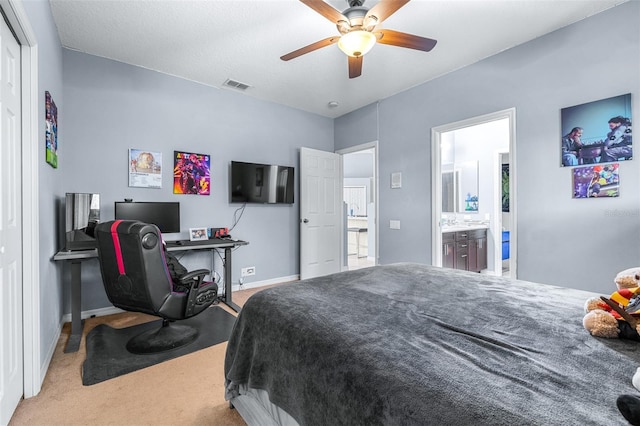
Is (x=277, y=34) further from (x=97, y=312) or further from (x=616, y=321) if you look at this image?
(x=97, y=312)

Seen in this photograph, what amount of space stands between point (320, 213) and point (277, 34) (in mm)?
2677

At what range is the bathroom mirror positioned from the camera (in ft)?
17.5

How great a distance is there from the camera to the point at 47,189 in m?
2.24

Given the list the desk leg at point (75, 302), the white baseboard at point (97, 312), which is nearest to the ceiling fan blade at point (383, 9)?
the desk leg at point (75, 302)

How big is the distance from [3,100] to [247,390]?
1927mm

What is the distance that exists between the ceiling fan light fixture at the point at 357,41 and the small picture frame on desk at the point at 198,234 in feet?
8.58

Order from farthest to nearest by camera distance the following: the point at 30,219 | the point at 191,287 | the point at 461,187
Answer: the point at 461,187
the point at 191,287
the point at 30,219

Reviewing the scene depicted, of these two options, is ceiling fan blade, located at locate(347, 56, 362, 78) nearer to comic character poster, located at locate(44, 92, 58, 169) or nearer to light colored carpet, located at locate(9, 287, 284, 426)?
comic character poster, located at locate(44, 92, 58, 169)

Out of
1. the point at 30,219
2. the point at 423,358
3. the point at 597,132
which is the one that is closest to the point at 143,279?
the point at 30,219

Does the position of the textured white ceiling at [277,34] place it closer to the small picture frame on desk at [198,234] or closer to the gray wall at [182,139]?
the gray wall at [182,139]

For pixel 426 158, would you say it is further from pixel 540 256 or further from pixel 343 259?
pixel 343 259

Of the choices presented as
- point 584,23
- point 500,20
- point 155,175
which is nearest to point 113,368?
point 155,175

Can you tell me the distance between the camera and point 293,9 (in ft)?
7.76

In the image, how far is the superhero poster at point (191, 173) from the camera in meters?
3.57
